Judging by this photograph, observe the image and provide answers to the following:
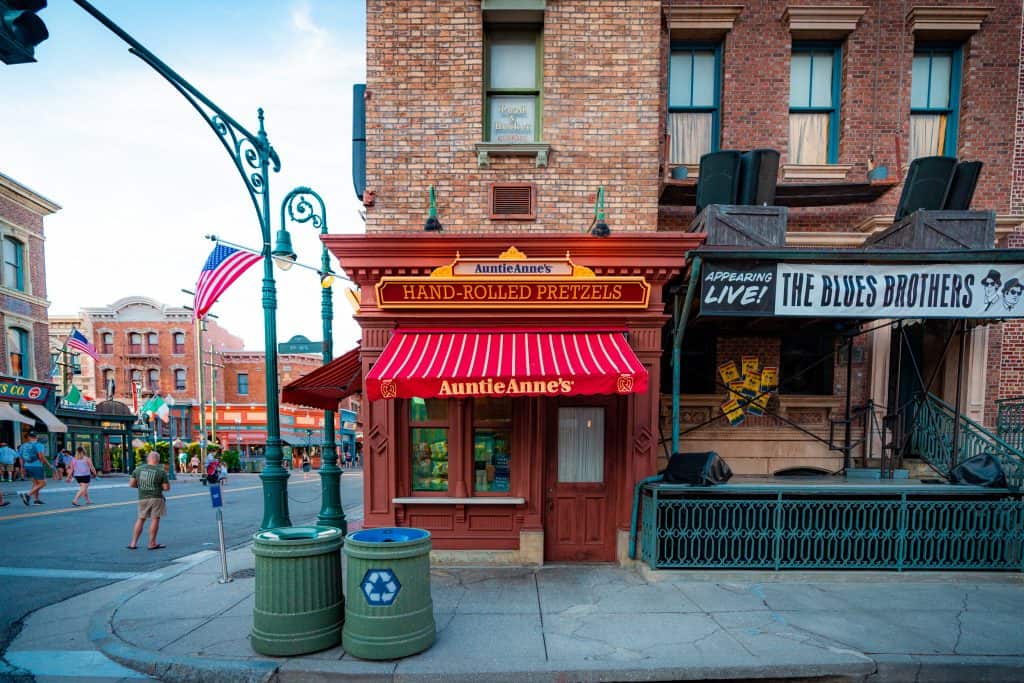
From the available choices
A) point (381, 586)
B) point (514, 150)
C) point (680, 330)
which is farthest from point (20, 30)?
point (680, 330)

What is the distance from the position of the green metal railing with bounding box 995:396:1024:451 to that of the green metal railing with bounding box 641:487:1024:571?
293 cm

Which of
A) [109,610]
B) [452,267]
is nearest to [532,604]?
[452,267]

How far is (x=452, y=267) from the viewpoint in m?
6.42

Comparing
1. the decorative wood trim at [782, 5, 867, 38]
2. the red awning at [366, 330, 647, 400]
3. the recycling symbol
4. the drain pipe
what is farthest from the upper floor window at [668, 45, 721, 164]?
the recycling symbol

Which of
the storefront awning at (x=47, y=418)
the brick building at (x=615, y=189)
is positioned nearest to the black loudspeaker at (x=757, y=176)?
the brick building at (x=615, y=189)

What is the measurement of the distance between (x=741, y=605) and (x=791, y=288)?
13.6 feet

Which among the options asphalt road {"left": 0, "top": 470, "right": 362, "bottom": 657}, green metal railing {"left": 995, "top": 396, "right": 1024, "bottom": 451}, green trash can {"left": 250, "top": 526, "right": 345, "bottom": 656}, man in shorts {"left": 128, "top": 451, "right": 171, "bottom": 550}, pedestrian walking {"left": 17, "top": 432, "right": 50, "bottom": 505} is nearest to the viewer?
green trash can {"left": 250, "top": 526, "right": 345, "bottom": 656}

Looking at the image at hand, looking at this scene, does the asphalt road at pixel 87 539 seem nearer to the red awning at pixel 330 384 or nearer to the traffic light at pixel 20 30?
the red awning at pixel 330 384

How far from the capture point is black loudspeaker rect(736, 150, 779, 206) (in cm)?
727

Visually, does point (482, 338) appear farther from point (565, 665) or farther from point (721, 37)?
point (721, 37)

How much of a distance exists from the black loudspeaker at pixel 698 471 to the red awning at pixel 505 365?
1643mm

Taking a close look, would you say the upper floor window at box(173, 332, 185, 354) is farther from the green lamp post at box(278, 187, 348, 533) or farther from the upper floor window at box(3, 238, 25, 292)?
the green lamp post at box(278, 187, 348, 533)

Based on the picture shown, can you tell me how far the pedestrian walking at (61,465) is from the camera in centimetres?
2278

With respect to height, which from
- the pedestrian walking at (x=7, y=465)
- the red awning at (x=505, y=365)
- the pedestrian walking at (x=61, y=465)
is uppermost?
the red awning at (x=505, y=365)
